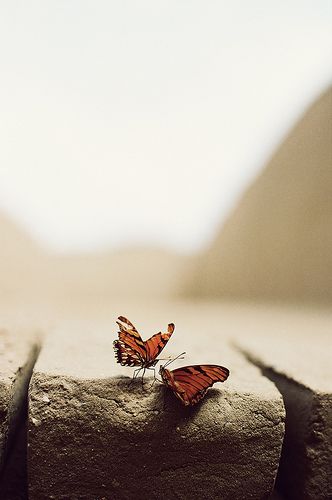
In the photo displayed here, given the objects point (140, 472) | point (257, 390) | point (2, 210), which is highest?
point (2, 210)

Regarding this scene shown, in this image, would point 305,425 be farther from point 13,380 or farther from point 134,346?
point 13,380

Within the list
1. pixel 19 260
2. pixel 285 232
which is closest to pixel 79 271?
pixel 19 260

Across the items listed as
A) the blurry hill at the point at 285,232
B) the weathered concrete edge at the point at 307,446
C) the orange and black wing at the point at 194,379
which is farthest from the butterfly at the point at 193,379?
the blurry hill at the point at 285,232

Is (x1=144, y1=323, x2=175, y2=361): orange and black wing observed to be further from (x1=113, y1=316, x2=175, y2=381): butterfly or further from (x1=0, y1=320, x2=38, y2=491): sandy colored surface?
(x1=0, y1=320, x2=38, y2=491): sandy colored surface

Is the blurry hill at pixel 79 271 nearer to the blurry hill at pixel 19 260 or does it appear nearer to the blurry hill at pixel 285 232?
the blurry hill at pixel 19 260

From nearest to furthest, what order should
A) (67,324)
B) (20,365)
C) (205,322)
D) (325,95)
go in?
(20,365) → (67,324) → (205,322) → (325,95)

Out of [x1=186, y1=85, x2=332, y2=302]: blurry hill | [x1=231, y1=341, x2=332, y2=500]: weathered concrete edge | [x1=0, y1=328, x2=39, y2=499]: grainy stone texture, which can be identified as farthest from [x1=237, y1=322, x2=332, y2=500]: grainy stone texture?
[x1=186, y1=85, x2=332, y2=302]: blurry hill

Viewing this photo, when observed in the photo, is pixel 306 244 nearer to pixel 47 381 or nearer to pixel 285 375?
pixel 285 375

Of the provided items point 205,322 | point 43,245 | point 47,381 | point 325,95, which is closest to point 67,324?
point 205,322
